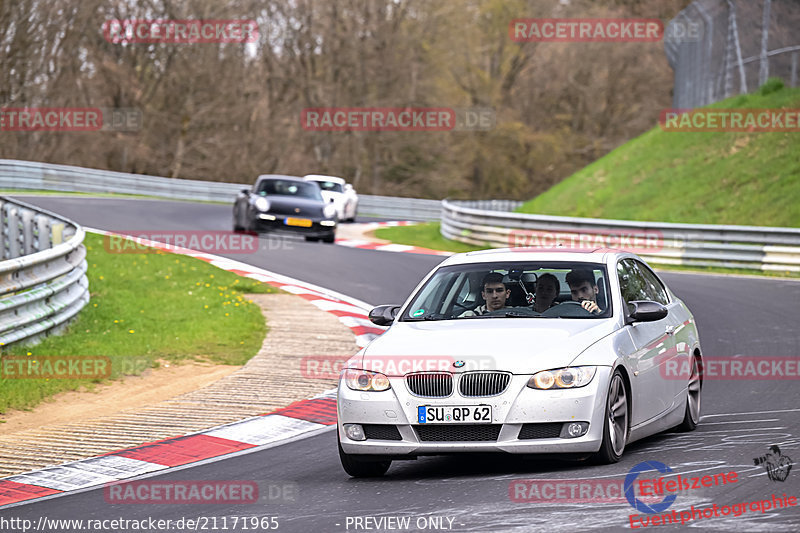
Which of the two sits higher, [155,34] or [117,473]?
[155,34]

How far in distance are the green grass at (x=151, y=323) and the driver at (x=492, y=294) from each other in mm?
4424

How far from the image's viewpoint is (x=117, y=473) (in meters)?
7.74

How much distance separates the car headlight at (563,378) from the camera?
671 cm

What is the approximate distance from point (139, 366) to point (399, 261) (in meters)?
11.0

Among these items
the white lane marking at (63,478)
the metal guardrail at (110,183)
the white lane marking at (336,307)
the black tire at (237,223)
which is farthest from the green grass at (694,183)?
the white lane marking at (63,478)

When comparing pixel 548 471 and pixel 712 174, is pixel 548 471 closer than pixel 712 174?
Yes

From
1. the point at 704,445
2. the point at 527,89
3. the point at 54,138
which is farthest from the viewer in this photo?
the point at 527,89

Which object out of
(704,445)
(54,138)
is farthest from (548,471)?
(54,138)

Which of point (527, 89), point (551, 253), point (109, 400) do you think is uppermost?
point (527, 89)

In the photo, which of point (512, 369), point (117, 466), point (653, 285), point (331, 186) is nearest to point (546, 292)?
point (512, 369)

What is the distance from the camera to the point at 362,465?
714 cm

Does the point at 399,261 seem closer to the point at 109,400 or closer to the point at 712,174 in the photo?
the point at 712,174

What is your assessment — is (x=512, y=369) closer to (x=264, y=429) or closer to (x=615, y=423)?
(x=615, y=423)

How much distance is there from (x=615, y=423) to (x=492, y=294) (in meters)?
1.38
